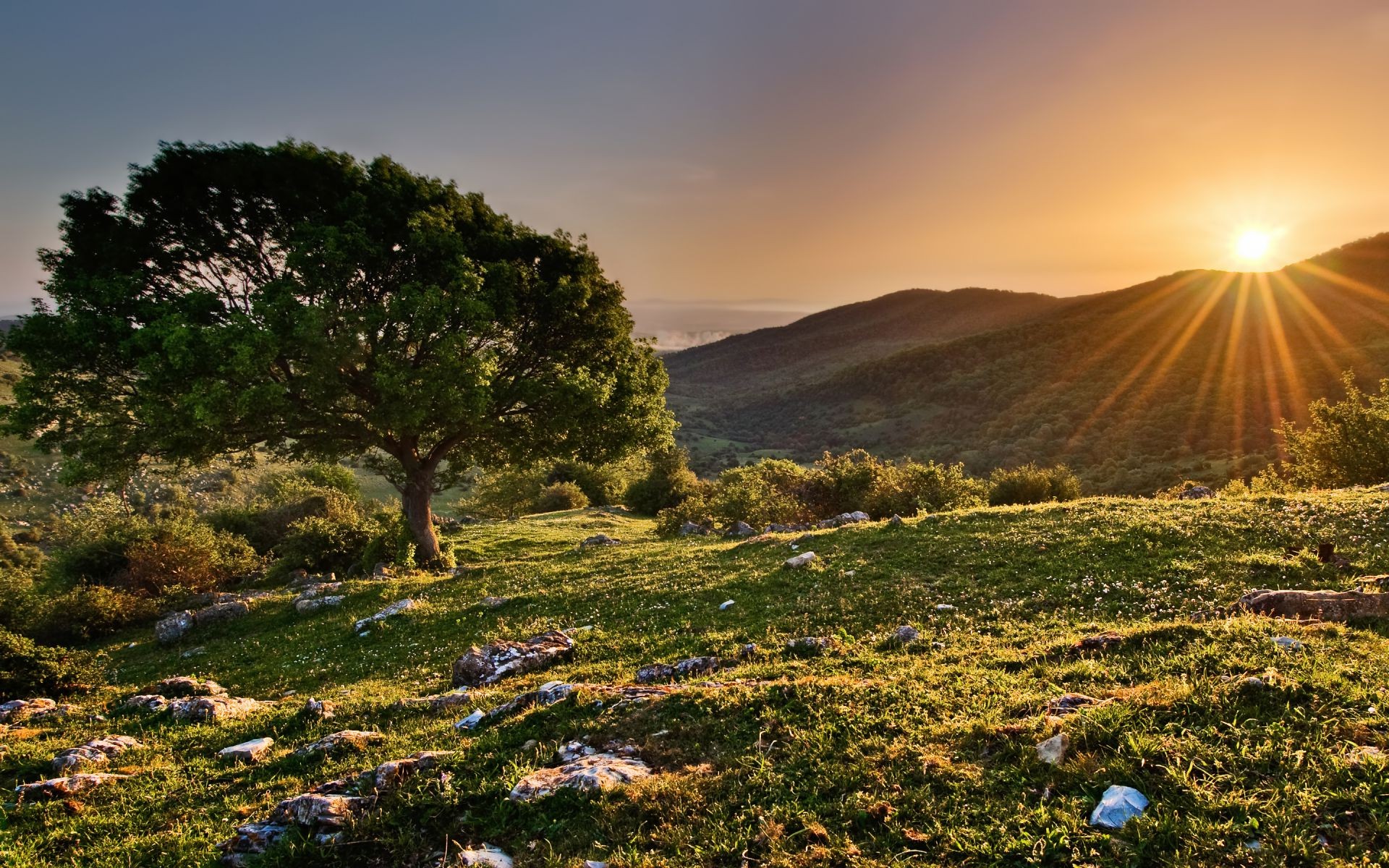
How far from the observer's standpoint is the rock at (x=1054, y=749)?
5.29 meters

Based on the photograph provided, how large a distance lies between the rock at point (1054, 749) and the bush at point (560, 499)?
54826 mm

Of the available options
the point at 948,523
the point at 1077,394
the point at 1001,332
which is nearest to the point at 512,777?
the point at 948,523

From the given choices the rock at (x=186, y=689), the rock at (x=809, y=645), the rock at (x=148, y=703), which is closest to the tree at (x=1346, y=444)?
the rock at (x=809, y=645)

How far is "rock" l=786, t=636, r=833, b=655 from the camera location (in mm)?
9859

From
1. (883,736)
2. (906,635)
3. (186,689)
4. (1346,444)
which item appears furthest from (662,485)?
(883,736)

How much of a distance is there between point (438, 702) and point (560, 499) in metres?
50.8

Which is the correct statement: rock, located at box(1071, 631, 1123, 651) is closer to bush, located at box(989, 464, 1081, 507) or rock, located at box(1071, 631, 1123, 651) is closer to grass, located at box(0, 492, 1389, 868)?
grass, located at box(0, 492, 1389, 868)

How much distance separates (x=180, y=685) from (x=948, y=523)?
65.8 feet

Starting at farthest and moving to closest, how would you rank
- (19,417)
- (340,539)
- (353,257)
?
(340,539) < (353,257) < (19,417)

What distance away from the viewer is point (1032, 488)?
1185 inches

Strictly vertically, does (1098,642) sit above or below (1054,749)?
below

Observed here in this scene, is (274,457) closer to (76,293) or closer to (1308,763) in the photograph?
(76,293)

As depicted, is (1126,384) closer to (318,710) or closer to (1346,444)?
(1346,444)

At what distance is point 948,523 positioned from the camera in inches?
738
